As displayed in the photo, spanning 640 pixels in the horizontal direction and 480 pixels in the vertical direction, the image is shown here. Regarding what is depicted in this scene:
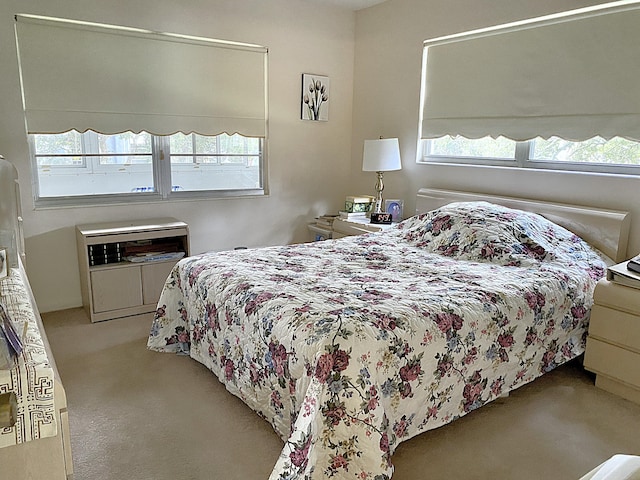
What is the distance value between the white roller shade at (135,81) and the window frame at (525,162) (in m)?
1.41

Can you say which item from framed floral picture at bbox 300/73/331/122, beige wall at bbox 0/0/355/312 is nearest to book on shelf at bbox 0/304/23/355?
beige wall at bbox 0/0/355/312

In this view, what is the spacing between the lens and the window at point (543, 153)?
3006 mm

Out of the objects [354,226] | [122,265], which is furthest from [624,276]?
[122,265]

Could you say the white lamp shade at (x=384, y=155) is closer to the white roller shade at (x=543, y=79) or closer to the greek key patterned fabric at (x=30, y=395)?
the white roller shade at (x=543, y=79)

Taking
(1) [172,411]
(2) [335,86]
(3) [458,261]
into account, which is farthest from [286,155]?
(1) [172,411]

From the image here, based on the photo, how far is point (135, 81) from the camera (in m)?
3.64

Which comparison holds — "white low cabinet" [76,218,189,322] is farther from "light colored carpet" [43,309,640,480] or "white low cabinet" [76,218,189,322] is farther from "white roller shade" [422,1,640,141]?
"white roller shade" [422,1,640,141]

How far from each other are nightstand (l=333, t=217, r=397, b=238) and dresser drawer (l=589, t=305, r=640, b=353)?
163 cm

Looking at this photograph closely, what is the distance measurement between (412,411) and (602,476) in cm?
125

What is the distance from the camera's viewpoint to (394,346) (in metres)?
1.90

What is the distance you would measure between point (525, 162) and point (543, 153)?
13 cm

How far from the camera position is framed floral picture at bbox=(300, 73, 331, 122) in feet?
14.6

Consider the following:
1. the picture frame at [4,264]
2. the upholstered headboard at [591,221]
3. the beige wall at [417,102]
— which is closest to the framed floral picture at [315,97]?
the beige wall at [417,102]

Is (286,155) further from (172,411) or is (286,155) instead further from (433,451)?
(433,451)
